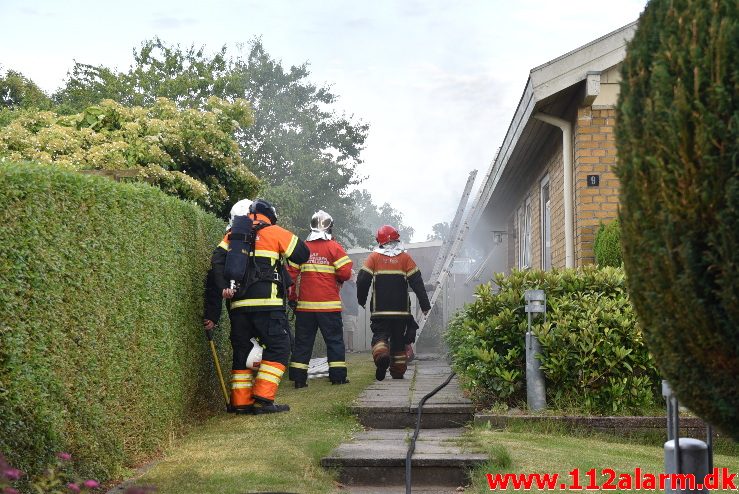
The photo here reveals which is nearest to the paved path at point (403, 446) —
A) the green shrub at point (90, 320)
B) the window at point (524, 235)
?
the green shrub at point (90, 320)

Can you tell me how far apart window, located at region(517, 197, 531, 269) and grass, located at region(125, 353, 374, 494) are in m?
7.56

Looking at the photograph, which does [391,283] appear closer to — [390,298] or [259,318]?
[390,298]

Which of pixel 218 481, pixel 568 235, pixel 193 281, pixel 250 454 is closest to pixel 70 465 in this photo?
pixel 218 481

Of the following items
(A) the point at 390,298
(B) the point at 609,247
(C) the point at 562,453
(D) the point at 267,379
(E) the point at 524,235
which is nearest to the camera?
(C) the point at 562,453

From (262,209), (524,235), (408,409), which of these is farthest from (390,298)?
(524,235)

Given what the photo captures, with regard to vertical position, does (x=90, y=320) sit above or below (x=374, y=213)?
below

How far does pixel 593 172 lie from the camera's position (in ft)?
33.6

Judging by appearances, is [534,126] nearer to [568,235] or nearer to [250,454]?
[568,235]

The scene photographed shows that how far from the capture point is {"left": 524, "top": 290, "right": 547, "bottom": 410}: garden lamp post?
7.79 metres

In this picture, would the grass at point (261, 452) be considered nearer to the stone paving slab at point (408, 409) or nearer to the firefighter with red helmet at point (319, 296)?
the stone paving slab at point (408, 409)

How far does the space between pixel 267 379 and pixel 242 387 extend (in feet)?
1.13

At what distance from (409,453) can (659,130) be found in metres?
3.45

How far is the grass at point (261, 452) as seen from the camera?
17.8ft

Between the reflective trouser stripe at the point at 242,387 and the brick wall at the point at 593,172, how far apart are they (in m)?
4.15
